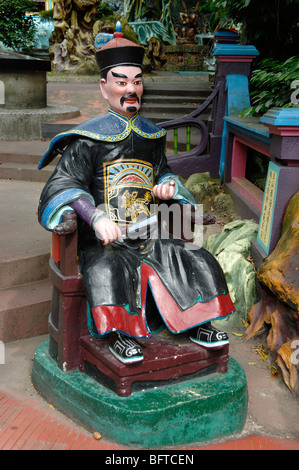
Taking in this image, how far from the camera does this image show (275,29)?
23.6 ft

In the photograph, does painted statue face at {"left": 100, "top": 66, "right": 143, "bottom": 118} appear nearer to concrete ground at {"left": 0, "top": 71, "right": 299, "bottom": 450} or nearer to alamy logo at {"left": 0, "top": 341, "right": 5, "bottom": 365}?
concrete ground at {"left": 0, "top": 71, "right": 299, "bottom": 450}

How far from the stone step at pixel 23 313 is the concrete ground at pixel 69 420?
63 mm

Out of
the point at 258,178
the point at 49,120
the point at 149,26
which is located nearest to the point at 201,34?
the point at 149,26

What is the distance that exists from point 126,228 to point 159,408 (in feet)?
3.31

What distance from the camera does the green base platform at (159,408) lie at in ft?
8.39

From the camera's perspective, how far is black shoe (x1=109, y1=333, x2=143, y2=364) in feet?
8.45

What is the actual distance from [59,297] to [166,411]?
89cm

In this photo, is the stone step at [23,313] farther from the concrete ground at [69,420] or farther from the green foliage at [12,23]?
the green foliage at [12,23]

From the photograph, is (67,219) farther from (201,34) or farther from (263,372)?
(201,34)

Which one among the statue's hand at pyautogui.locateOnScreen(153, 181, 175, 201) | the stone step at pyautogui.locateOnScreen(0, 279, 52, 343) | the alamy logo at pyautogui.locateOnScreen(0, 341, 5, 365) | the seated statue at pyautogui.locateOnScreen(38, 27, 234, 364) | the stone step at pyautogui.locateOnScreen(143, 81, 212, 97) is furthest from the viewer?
the stone step at pyautogui.locateOnScreen(143, 81, 212, 97)

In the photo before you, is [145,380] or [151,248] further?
[151,248]

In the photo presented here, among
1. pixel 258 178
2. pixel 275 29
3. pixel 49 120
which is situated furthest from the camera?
pixel 49 120

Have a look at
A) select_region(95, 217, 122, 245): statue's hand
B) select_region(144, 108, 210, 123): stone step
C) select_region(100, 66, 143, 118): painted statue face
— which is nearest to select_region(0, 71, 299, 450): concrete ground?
select_region(95, 217, 122, 245): statue's hand

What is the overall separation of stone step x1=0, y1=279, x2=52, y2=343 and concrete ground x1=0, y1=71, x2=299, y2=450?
63 mm
